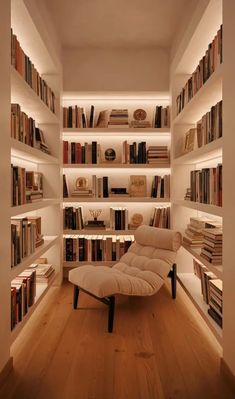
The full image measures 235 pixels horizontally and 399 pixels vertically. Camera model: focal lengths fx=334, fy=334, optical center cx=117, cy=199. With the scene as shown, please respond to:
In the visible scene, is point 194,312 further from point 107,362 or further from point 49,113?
point 49,113

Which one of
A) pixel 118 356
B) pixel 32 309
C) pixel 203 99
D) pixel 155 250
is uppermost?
pixel 203 99

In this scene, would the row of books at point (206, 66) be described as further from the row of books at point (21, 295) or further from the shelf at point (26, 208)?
the row of books at point (21, 295)

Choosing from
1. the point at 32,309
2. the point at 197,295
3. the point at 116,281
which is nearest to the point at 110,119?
the point at 116,281

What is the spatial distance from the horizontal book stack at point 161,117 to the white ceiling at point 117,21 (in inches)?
27.9

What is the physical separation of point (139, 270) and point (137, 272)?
0.05 metres

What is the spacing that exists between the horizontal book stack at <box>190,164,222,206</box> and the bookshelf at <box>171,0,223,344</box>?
2.2 inches

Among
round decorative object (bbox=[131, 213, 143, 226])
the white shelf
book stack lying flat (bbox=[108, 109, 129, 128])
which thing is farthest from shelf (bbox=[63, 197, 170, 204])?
book stack lying flat (bbox=[108, 109, 129, 128])

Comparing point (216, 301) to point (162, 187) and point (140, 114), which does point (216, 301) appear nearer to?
point (162, 187)

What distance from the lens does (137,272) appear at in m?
2.92

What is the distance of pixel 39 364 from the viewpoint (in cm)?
→ 199

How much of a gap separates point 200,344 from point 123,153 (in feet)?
7.66
